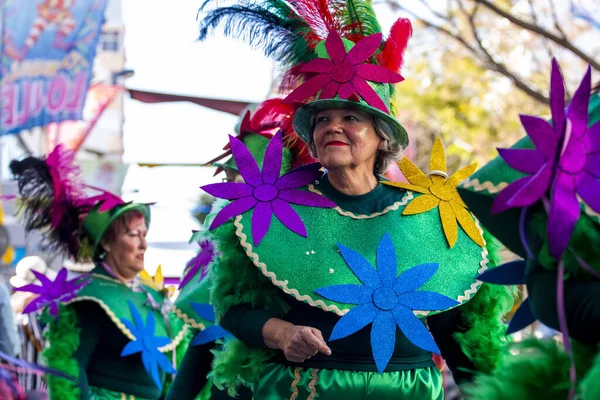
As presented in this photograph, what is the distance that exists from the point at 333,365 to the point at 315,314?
171 millimetres

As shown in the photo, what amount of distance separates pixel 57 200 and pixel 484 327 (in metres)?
3.21

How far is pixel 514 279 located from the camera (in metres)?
2.00

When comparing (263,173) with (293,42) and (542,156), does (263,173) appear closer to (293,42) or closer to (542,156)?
(293,42)

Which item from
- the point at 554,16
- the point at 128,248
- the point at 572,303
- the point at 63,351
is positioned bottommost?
the point at 63,351

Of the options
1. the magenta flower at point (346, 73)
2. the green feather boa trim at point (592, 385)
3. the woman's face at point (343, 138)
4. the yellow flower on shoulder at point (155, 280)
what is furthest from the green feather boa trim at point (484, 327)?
the yellow flower on shoulder at point (155, 280)

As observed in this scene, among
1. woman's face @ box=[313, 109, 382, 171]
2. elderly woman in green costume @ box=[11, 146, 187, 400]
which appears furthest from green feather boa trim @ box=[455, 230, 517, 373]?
elderly woman in green costume @ box=[11, 146, 187, 400]

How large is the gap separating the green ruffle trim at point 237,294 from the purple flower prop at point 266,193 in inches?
3.3

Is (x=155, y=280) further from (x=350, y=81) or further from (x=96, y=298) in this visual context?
(x=350, y=81)

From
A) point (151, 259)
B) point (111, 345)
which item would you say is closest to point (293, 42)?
point (111, 345)

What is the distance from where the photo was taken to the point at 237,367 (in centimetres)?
311

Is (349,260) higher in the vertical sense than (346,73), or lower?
lower

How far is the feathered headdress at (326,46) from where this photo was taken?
3146 millimetres

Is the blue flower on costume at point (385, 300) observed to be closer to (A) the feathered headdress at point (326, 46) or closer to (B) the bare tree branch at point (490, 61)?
(A) the feathered headdress at point (326, 46)

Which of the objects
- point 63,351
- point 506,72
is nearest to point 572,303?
point 63,351
